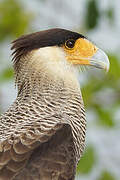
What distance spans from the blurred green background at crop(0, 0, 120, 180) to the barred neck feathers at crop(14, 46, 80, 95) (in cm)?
143

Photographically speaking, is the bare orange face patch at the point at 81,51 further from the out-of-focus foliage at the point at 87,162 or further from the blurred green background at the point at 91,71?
the out-of-focus foliage at the point at 87,162

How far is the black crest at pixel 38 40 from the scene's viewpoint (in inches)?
227

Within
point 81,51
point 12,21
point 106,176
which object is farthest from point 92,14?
point 106,176

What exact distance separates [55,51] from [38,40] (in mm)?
167

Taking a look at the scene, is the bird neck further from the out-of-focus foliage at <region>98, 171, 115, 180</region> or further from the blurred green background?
the out-of-focus foliage at <region>98, 171, 115, 180</region>

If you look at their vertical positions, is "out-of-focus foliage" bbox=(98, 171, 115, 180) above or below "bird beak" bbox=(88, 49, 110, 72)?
Result: above

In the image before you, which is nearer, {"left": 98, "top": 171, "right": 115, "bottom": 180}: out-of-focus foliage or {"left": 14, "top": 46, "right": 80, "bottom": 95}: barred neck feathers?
{"left": 14, "top": 46, "right": 80, "bottom": 95}: barred neck feathers

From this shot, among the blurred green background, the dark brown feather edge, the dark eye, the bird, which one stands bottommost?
the bird

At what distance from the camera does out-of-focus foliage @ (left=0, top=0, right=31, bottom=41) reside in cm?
870

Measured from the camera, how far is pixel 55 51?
19.2 ft

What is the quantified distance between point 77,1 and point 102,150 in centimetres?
206

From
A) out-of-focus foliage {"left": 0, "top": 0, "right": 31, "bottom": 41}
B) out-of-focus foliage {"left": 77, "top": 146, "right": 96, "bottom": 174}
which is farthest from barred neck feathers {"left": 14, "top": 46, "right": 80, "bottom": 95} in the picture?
out-of-focus foliage {"left": 0, "top": 0, "right": 31, "bottom": 41}

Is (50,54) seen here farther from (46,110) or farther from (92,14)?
(92,14)

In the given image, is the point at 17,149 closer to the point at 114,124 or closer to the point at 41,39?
the point at 41,39
